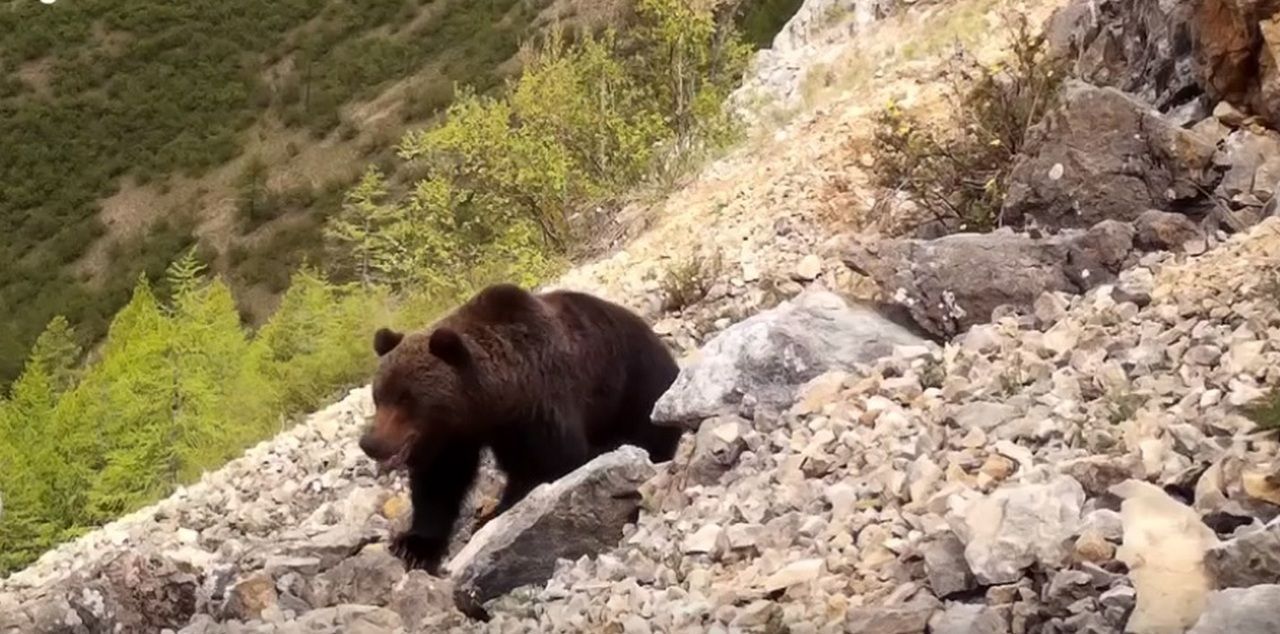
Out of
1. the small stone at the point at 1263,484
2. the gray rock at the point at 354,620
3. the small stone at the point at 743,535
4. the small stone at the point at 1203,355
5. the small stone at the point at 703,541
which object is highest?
the small stone at the point at 1263,484

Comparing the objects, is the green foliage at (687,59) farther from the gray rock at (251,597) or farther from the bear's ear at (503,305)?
the gray rock at (251,597)

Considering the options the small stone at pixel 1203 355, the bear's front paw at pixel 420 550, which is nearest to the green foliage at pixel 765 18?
the bear's front paw at pixel 420 550

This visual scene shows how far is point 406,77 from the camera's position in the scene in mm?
53000

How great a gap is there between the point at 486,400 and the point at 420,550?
74 centimetres

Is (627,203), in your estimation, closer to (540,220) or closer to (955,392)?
(540,220)

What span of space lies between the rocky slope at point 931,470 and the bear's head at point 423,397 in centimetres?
55

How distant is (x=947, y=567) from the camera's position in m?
3.63

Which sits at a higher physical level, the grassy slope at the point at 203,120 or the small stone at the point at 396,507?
the small stone at the point at 396,507

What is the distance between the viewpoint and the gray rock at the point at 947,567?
3572 millimetres

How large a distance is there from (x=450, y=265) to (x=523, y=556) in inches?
473

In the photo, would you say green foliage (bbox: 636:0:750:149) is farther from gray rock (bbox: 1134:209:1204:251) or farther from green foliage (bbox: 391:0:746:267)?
gray rock (bbox: 1134:209:1204:251)

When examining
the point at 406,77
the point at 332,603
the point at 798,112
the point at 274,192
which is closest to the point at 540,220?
the point at 798,112

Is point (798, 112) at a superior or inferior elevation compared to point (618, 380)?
inferior

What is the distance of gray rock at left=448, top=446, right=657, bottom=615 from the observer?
498 centimetres
